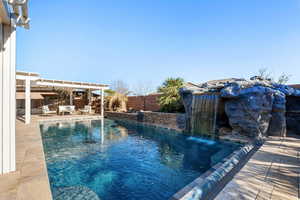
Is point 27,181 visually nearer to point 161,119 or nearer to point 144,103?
point 161,119

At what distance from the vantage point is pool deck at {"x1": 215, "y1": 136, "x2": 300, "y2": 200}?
2488mm

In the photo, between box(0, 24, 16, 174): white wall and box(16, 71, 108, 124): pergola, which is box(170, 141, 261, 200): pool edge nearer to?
box(0, 24, 16, 174): white wall

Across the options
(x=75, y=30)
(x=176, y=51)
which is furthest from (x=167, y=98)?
(x=75, y=30)

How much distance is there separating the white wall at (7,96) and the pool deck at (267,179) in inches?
152

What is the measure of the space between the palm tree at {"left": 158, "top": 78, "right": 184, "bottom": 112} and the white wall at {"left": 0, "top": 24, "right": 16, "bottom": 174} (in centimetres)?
1100

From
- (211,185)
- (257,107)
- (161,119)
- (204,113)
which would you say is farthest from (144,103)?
(211,185)

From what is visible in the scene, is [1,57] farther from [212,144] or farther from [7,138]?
[212,144]

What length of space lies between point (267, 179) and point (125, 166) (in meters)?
3.70

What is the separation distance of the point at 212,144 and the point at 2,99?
7.85m

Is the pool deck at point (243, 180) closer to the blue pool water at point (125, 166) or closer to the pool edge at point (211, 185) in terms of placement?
the pool edge at point (211, 185)

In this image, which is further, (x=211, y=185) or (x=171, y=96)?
(x=171, y=96)

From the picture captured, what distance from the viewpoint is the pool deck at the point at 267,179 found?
2488 mm

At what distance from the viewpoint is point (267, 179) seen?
304cm

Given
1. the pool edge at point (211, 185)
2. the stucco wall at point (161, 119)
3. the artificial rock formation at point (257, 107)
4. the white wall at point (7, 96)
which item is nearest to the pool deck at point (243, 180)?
the pool edge at point (211, 185)
